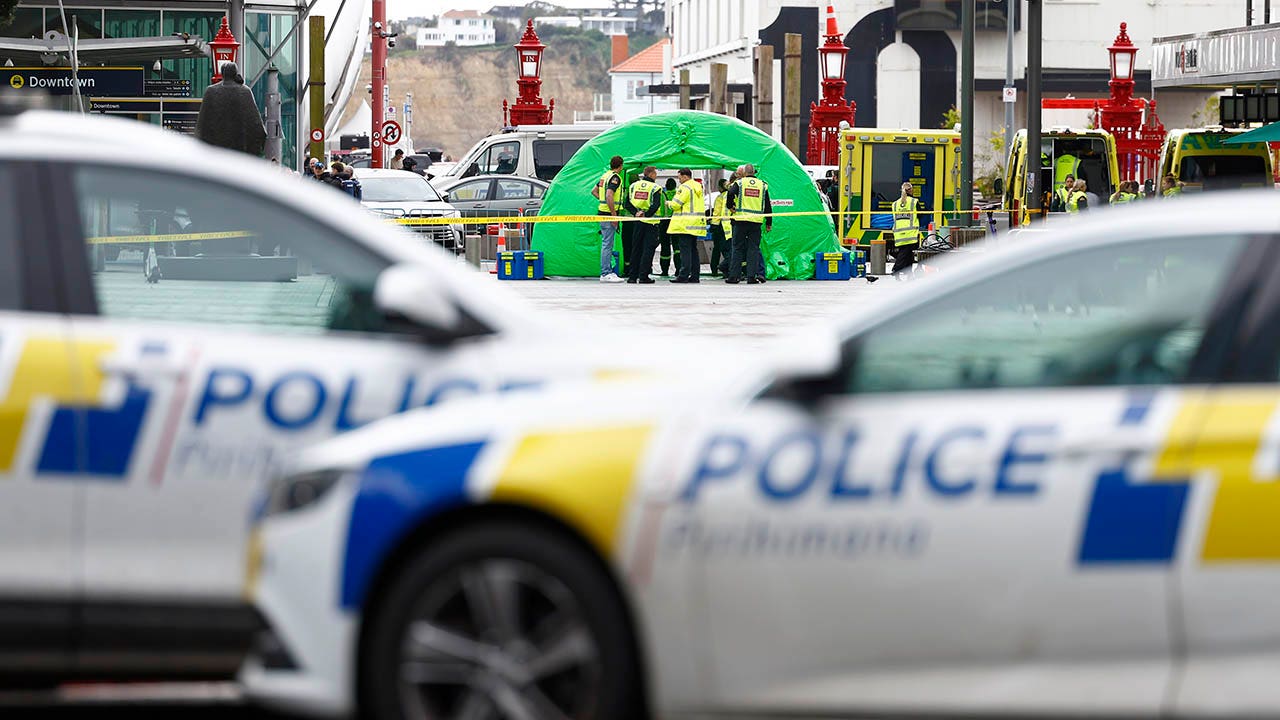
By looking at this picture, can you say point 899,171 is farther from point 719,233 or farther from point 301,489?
point 301,489

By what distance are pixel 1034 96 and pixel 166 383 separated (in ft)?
71.2

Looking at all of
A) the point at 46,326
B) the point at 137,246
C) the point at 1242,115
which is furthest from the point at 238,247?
the point at 1242,115

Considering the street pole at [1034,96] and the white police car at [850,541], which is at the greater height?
the street pole at [1034,96]

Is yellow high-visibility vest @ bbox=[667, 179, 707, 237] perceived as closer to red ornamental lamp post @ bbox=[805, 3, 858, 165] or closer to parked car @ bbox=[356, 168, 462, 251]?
parked car @ bbox=[356, 168, 462, 251]

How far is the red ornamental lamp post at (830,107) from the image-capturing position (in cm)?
4600

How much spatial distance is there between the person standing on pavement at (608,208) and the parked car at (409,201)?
2.97 meters

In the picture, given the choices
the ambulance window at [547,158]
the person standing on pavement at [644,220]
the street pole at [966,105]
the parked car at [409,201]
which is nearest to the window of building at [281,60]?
the ambulance window at [547,158]

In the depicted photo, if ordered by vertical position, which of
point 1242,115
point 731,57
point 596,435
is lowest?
point 596,435

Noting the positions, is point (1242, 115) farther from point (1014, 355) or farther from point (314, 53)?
point (1014, 355)

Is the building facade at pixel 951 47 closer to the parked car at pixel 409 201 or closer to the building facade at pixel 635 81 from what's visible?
the parked car at pixel 409 201

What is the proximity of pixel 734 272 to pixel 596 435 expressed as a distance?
80.7 feet

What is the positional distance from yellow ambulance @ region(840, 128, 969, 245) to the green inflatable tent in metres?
5.32

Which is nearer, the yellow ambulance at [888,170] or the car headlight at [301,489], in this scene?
the car headlight at [301,489]

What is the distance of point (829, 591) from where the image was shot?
4.55 m
